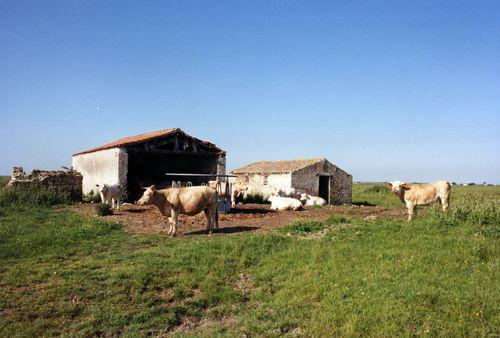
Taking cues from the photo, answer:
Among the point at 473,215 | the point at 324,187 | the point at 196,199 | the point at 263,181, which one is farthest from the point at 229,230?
the point at 324,187

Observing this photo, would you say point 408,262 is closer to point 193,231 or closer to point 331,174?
point 193,231

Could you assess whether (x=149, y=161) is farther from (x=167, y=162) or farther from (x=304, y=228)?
(x=304, y=228)

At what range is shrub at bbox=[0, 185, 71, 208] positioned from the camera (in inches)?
747

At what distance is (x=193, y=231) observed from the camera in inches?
552

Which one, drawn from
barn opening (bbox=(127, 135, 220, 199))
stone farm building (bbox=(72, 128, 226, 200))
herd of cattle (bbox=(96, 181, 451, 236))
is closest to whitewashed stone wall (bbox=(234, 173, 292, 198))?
barn opening (bbox=(127, 135, 220, 199))

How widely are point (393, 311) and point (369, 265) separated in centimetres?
242

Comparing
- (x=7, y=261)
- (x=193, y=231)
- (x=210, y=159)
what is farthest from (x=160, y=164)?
(x=7, y=261)

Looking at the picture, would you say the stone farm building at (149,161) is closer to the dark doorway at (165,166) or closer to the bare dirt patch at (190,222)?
the dark doorway at (165,166)

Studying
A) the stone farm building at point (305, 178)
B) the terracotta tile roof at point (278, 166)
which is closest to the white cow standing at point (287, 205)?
the stone farm building at point (305, 178)

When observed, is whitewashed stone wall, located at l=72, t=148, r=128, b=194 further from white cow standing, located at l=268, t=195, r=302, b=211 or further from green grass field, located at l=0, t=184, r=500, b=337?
green grass field, located at l=0, t=184, r=500, b=337

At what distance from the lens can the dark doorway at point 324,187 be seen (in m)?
32.0

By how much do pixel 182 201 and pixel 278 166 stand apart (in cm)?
1948

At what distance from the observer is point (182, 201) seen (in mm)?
13758

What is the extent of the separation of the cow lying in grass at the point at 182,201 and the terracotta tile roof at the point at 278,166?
51.4ft
